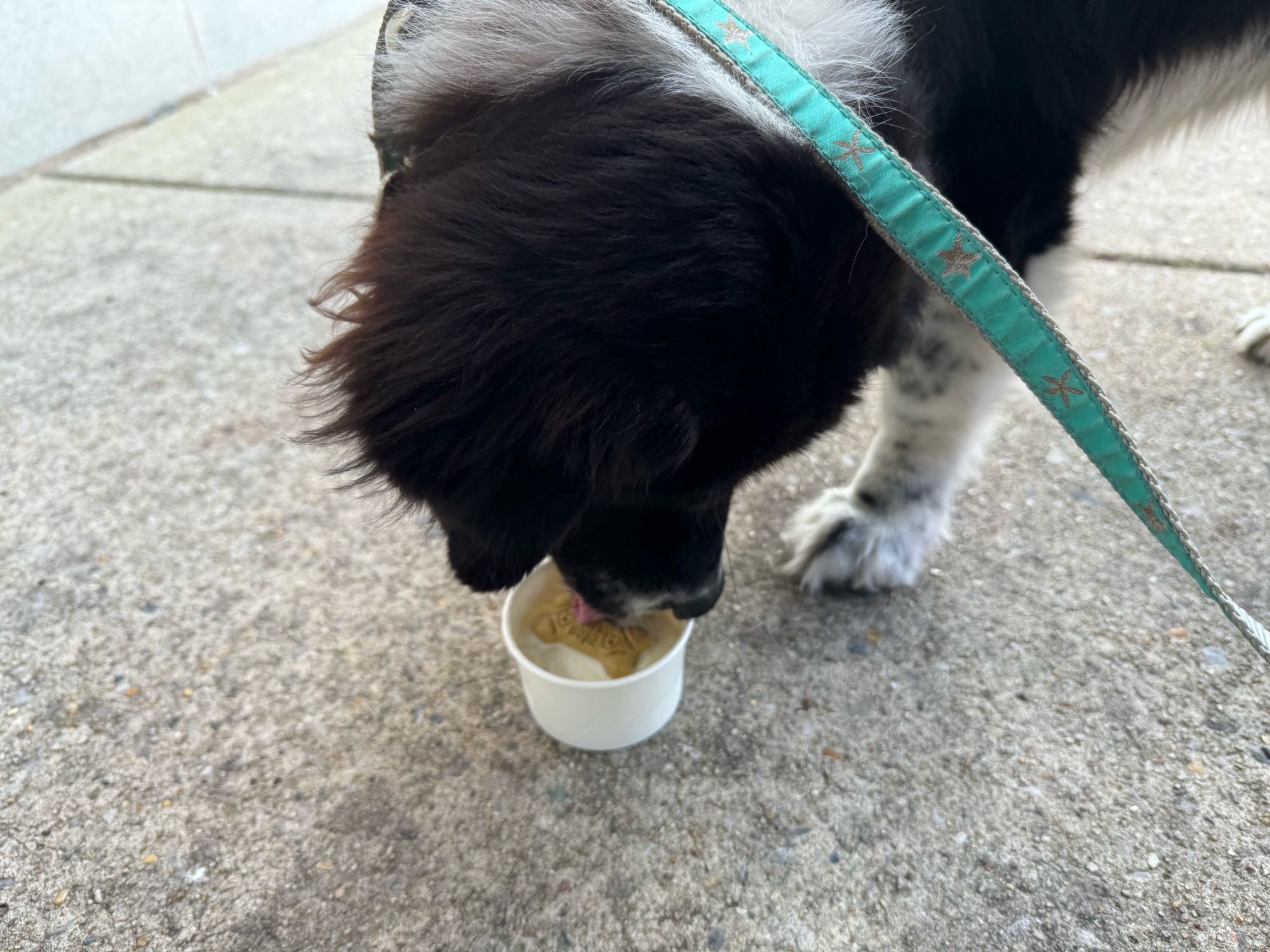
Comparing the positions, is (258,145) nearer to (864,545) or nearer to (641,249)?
(864,545)

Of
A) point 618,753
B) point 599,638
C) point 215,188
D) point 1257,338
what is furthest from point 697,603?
point 215,188

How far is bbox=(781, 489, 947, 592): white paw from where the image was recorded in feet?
6.51

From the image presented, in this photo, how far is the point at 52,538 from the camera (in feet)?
7.00

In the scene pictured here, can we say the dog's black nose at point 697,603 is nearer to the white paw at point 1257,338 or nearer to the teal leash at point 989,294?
the teal leash at point 989,294

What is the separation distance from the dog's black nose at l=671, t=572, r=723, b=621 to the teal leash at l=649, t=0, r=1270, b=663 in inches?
26.8

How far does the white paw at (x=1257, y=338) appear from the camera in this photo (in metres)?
2.58

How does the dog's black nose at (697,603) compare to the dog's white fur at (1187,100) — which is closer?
the dog's black nose at (697,603)

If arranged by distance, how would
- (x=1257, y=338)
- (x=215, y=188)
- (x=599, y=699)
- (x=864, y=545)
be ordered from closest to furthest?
(x=599, y=699), (x=864, y=545), (x=1257, y=338), (x=215, y=188)

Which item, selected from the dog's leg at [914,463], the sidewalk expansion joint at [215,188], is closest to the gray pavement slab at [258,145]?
the sidewalk expansion joint at [215,188]

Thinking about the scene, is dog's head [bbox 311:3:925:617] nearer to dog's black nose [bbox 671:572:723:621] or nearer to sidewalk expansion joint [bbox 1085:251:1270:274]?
dog's black nose [bbox 671:572:723:621]

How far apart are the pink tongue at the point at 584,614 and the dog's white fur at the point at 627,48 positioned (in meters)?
0.87

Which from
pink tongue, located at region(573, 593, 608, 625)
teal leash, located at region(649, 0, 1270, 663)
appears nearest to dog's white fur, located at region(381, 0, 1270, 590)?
teal leash, located at region(649, 0, 1270, 663)

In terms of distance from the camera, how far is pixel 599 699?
1562mm

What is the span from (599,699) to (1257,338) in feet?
7.54
